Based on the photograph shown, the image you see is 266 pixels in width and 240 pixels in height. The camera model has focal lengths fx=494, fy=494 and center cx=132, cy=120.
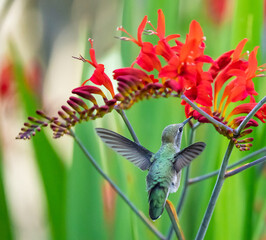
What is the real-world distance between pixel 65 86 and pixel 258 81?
0.90 meters

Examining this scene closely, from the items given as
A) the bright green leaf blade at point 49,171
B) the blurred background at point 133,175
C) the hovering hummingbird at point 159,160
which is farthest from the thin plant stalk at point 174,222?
the bright green leaf blade at point 49,171

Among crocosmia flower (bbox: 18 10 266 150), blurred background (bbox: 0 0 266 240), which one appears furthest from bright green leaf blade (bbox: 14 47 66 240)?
crocosmia flower (bbox: 18 10 266 150)

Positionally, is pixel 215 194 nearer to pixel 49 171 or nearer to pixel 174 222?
pixel 174 222

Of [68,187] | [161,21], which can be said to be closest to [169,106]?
[68,187]

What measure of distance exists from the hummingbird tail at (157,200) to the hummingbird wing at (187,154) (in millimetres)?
33

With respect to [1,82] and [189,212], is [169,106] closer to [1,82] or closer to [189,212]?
[189,212]

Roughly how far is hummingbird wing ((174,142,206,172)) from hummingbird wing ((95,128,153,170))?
0.13 feet

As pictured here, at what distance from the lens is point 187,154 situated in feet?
1.76

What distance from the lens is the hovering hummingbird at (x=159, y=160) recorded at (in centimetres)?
55

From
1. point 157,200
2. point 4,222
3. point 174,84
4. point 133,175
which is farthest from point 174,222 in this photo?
point 4,222

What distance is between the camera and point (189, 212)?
1020 millimetres

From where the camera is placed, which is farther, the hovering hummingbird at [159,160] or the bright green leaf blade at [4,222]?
the bright green leaf blade at [4,222]

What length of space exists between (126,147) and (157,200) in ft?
0.23

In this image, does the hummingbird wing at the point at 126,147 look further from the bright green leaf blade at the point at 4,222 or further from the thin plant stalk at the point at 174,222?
the bright green leaf blade at the point at 4,222
